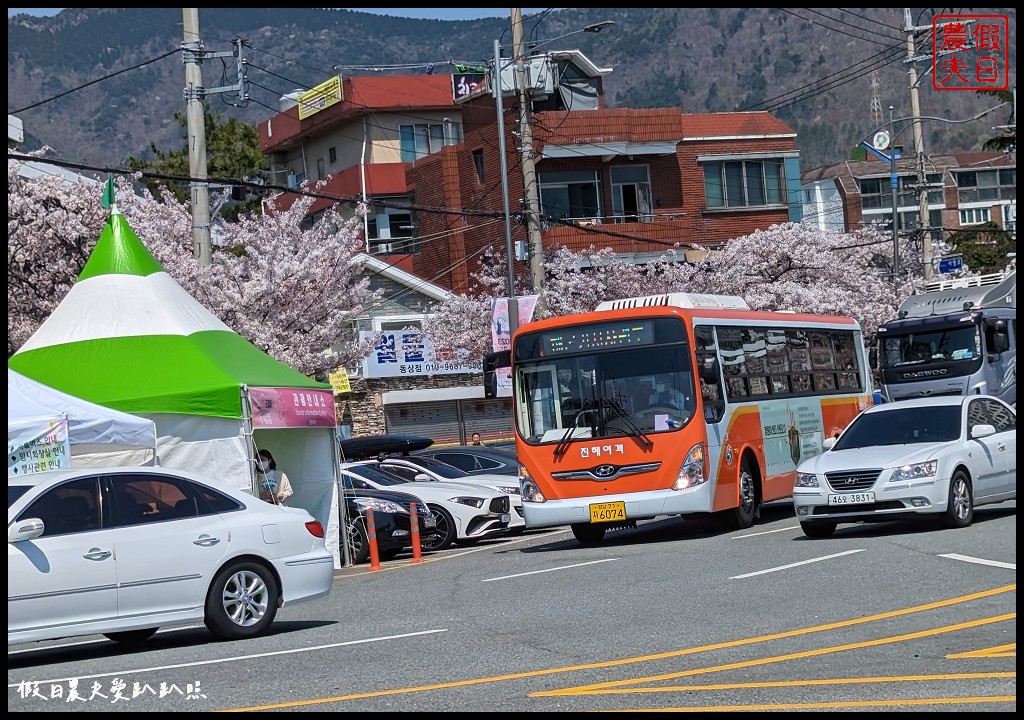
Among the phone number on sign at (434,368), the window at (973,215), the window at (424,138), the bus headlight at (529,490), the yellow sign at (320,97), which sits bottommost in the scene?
the bus headlight at (529,490)

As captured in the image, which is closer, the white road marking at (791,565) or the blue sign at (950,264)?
the white road marking at (791,565)

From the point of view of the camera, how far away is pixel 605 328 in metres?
19.1

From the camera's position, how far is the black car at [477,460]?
26666mm

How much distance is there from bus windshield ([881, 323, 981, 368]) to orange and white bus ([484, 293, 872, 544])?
513 inches

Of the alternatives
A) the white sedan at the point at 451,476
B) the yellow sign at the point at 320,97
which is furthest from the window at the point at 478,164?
the white sedan at the point at 451,476

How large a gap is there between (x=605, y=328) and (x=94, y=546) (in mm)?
9438

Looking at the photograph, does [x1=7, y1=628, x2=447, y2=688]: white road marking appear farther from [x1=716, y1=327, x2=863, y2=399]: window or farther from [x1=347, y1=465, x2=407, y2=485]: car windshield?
[x1=347, y1=465, x2=407, y2=485]: car windshield

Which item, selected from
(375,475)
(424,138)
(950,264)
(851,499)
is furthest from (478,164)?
(851,499)

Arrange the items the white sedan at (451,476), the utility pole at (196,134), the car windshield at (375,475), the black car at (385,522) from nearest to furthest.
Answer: the black car at (385,522)
the white sedan at (451,476)
the car windshield at (375,475)
the utility pole at (196,134)

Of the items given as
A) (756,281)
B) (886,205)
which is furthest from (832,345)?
(886,205)

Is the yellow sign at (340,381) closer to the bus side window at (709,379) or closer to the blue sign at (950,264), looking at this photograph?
the blue sign at (950,264)

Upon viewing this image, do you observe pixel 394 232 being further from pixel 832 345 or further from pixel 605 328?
pixel 605 328

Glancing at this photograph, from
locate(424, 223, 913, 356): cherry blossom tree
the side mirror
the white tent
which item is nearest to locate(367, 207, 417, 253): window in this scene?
locate(424, 223, 913, 356): cherry blossom tree

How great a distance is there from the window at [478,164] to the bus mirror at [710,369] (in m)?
32.6
